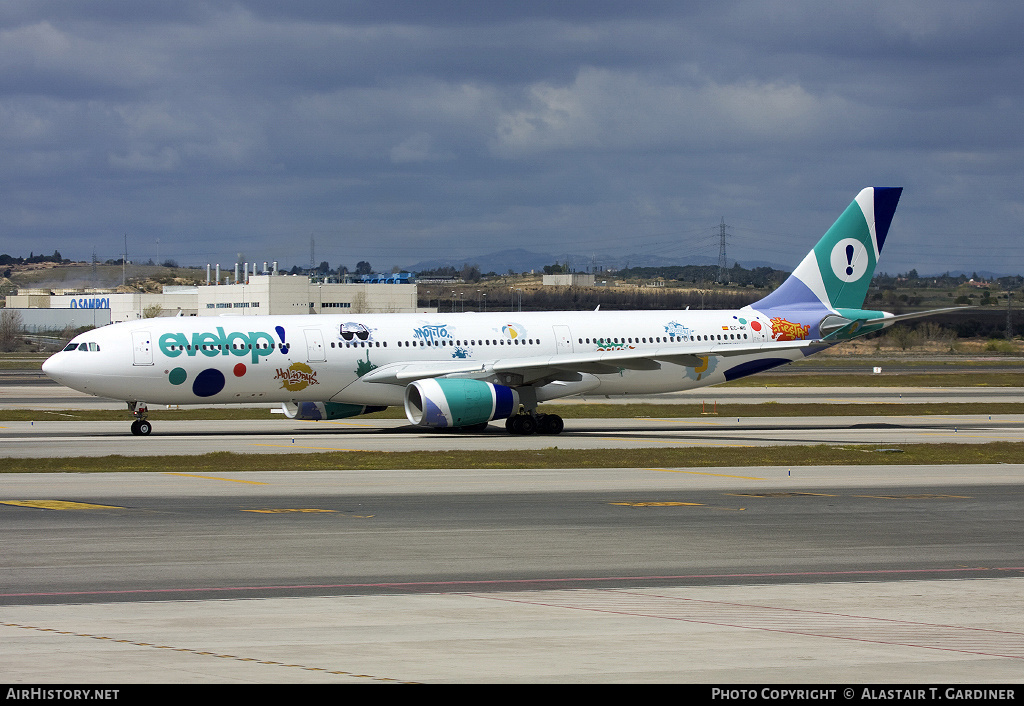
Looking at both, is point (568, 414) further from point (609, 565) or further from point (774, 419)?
point (609, 565)

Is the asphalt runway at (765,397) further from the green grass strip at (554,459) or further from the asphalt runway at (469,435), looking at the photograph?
the green grass strip at (554,459)

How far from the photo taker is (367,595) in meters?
14.1

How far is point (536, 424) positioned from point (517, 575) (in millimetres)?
24589

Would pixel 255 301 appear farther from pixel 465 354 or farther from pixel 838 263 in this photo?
pixel 838 263

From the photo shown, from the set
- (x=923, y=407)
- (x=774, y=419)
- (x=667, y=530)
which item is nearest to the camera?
(x=667, y=530)

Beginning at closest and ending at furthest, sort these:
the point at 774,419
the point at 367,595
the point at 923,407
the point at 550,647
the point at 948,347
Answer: the point at 550,647 → the point at 367,595 → the point at 774,419 → the point at 923,407 → the point at 948,347

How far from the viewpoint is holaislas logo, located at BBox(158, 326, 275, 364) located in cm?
3831

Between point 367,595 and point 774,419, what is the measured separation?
3506 cm

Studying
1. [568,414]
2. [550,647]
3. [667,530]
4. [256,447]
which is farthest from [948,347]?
[550,647]

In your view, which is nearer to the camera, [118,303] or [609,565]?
[609,565]

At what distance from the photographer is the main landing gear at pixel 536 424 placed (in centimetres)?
3997

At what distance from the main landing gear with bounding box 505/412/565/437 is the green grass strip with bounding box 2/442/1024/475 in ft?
22.4

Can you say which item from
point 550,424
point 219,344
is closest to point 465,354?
point 550,424

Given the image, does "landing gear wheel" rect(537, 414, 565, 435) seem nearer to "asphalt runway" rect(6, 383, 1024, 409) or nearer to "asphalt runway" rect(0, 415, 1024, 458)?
"asphalt runway" rect(0, 415, 1024, 458)
